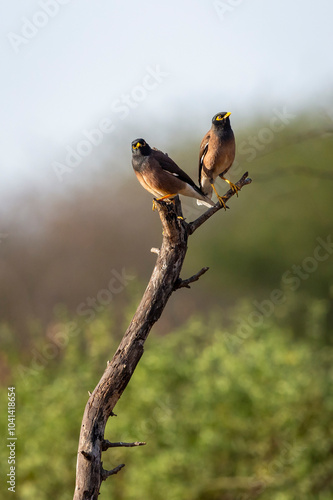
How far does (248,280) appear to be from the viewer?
8773mm

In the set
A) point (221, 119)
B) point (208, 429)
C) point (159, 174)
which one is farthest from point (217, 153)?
point (208, 429)

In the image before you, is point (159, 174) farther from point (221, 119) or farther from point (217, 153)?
point (221, 119)

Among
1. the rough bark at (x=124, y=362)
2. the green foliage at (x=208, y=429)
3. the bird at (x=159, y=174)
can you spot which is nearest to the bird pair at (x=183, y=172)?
the bird at (x=159, y=174)

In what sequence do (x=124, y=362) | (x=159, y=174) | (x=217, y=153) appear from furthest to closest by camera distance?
(x=217, y=153) < (x=159, y=174) < (x=124, y=362)

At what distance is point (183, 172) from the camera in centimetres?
335

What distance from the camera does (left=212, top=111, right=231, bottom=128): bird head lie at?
3578 millimetres

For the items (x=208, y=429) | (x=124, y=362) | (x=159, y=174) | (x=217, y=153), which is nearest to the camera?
(x=124, y=362)

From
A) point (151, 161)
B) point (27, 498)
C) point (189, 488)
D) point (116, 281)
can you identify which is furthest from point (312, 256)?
point (151, 161)

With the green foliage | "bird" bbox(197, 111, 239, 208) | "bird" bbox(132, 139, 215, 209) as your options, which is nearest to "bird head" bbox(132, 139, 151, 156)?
"bird" bbox(132, 139, 215, 209)

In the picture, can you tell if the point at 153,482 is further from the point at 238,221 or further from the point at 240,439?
the point at 238,221

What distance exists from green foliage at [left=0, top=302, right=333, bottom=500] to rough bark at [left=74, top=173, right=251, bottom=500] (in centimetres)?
210

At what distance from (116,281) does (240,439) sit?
256cm

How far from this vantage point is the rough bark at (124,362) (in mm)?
2844

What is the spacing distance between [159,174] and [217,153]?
378 mm
